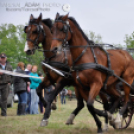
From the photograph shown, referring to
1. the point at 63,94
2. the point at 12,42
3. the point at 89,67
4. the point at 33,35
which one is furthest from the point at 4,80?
the point at 12,42

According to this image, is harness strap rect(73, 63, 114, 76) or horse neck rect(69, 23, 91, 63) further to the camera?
horse neck rect(69, 23, 91, 63)

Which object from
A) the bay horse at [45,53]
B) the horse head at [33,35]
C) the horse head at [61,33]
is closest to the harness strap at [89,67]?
the horse head at [61,33]

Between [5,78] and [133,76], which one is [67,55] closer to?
[133,76]

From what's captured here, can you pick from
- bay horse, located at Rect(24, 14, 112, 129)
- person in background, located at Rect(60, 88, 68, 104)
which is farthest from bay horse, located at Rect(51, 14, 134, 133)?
person in background, located at Rect(60, 88, 68, 104)

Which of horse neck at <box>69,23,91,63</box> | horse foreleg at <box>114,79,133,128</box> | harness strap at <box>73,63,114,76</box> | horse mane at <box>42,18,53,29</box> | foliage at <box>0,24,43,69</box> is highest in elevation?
foliage at <box>0,24,43,69</box>

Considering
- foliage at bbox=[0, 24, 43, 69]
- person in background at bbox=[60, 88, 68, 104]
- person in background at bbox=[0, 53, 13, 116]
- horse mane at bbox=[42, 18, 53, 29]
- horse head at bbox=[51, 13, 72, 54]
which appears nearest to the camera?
horse head at bbox=[51, 13, 72, 54]

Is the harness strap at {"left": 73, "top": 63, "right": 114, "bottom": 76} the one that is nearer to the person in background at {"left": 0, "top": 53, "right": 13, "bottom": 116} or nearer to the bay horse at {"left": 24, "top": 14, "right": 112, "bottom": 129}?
the bay horse at {"left": 24, "top": 14, "right": 112, "bottom": 129}

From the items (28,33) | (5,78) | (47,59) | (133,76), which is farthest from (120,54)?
(5,78)

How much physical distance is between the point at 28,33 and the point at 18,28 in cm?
2429

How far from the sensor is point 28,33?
7.38m

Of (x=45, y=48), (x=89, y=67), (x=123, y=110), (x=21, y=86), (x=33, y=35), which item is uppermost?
(x=33, y=35)

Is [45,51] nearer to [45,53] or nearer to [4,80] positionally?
[45,53]

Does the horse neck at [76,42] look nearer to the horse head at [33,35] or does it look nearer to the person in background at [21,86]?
the horse head at [33,35]

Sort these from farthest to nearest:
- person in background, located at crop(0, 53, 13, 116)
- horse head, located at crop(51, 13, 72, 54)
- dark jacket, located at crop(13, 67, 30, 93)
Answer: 1. dark jacket, located at crop(13, 67, 30, 93)
2. person in background, located at crop(0, 53, 13, 116)
3. horse head, located at crop(51, 13, 72, 54)
